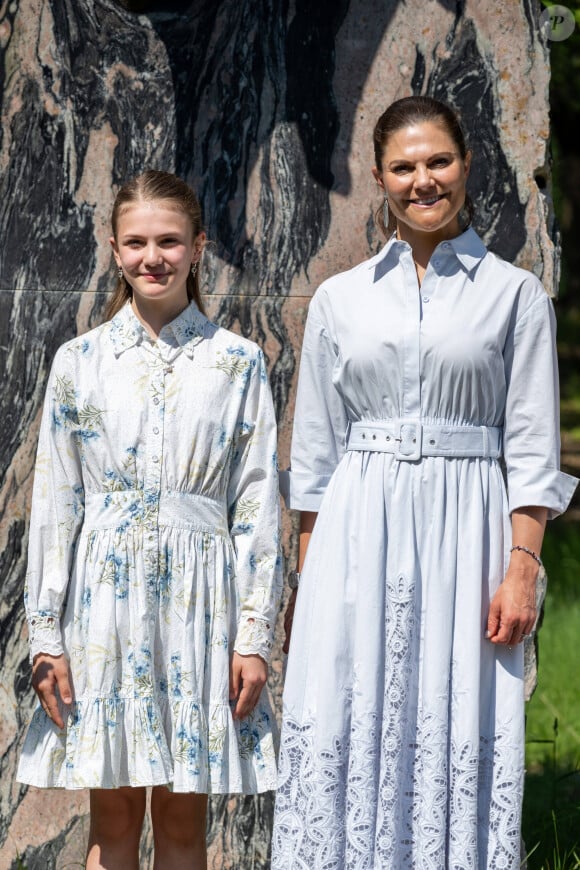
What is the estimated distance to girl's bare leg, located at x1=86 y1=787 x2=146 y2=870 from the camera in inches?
123

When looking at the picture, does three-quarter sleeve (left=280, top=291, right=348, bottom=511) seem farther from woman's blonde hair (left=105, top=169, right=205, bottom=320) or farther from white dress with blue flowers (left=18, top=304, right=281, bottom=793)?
woman's blonde hair (left=105, top=169, right=205, bottom=320)

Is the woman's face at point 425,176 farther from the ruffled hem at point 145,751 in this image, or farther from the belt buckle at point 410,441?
the ruffled hem at point 145,751

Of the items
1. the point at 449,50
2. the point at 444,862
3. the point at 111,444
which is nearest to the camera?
the point at 444,862

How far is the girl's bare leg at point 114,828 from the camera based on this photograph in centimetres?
313

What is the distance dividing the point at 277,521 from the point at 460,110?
1.57 metres

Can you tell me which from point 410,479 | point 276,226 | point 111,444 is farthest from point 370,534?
point 276,226

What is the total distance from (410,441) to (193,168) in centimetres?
147

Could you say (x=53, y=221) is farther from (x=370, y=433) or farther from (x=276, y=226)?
(x=370, y=433)

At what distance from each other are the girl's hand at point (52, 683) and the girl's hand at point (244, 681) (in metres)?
0.40

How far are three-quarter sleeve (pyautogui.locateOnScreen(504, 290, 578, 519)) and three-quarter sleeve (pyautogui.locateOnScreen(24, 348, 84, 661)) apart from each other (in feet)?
3.52

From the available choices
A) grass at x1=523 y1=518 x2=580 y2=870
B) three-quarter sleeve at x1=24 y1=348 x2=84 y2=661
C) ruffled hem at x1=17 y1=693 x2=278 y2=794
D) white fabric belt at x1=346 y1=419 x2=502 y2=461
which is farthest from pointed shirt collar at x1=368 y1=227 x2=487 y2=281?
grass at x1=523 y1=518 x2=580 y2=870

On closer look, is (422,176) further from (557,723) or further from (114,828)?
(557,723)

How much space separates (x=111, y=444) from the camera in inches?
124

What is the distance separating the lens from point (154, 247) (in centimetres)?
313
